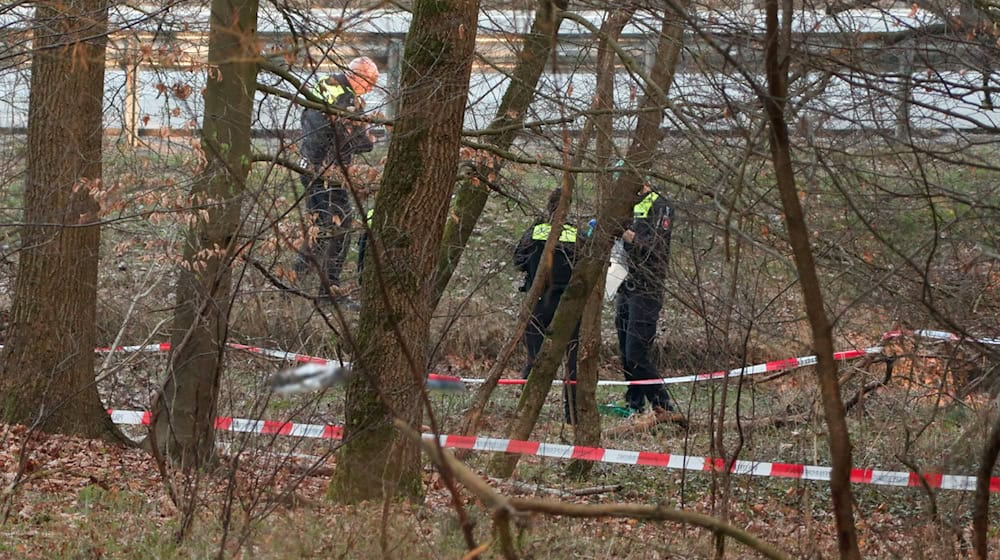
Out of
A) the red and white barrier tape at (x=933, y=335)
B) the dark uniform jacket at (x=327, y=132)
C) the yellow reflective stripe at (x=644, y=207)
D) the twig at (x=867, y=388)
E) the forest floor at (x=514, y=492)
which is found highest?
the dark uniform jacket at (x=327, y=132)

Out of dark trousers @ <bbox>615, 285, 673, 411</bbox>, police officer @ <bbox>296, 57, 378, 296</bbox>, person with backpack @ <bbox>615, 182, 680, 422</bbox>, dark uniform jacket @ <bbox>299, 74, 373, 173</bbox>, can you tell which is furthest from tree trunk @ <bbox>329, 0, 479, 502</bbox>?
dark trousers @ <bbox>615, 285, 673, 411</bbox>

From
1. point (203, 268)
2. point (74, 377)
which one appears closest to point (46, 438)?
point (74, 377)

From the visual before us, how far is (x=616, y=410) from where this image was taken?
34.9 feet

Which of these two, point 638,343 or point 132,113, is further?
point 638,343

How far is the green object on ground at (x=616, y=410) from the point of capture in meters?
10.5

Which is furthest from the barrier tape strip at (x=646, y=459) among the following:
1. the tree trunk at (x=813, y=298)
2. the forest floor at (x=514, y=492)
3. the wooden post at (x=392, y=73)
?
the tree trunk at (x=813, y=298)

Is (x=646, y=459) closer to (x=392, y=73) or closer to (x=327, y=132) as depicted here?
(x=327, y=132)

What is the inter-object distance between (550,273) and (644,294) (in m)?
1.38

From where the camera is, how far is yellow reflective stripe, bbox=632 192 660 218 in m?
8.53

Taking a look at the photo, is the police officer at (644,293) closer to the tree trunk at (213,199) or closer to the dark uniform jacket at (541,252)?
the dark uniform jacket at (541,252)

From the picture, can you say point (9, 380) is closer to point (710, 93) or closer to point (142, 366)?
point (142, 366)

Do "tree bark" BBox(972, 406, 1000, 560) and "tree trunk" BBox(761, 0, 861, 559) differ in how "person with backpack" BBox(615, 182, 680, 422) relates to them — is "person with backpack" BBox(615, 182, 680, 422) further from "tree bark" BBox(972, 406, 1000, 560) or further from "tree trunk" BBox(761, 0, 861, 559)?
"tree trunk" BBox(761, 0, 861, 559)

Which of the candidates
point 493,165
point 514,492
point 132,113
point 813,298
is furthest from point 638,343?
point 813,298

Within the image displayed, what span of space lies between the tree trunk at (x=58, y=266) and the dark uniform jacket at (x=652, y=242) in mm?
3676
